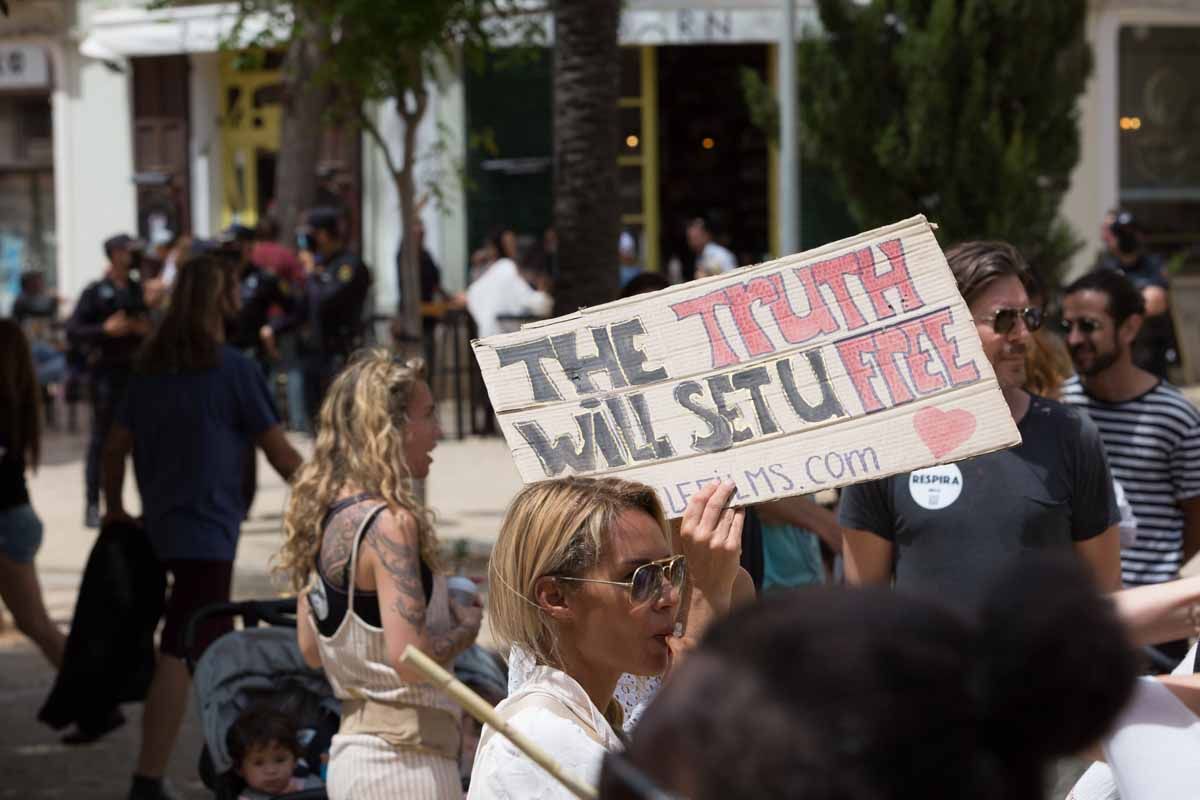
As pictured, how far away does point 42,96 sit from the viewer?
22.8 meters

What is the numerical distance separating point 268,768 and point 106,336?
23.5 ft

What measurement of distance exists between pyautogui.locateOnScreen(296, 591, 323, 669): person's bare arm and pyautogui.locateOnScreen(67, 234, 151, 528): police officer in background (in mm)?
6736

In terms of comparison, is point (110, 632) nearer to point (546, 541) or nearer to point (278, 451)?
point (278, 451)

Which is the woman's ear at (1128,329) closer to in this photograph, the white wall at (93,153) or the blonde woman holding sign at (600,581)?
the blonde woman holding sign at (600,581)

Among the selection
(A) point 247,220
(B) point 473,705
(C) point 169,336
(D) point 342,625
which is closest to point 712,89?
(A) point 247,220

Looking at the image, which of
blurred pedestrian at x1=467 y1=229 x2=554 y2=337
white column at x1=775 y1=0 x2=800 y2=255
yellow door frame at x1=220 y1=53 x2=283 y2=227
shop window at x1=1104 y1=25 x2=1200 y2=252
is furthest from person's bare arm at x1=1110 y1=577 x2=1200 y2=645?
yellow door frame at x1=220 y1=53 x2=283 y2=227

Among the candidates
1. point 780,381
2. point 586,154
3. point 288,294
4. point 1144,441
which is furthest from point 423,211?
point 780,381

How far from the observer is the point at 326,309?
43.7ft

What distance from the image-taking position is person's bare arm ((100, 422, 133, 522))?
6.09 metres

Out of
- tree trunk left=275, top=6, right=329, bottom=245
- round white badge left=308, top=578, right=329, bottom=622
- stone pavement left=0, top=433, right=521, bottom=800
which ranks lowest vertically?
stone pavement left=0, top=433, right=521, bottom=800

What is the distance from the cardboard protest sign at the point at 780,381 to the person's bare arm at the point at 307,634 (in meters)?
1.32

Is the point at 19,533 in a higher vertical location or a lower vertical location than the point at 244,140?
lower

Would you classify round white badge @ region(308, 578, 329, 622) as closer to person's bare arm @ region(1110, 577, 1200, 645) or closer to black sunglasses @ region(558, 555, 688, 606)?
black sunglasses @ region(558, 555, 688, 606)

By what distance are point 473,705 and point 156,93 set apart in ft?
67.8
